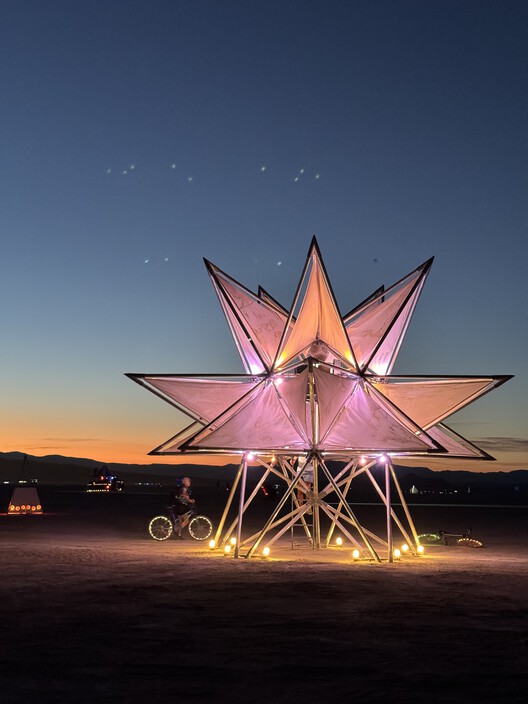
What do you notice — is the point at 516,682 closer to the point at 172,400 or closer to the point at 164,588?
the point at 164,588

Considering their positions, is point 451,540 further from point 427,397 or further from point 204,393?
point 204,393

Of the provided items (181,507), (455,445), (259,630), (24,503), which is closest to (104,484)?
(24,503)

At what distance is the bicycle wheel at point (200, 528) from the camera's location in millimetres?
28688

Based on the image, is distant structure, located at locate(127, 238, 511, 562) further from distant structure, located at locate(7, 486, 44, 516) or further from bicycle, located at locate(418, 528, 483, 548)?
distant structure, located at locate(7, 486, 44, 516)

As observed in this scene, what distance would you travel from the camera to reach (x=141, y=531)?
34.5 metres

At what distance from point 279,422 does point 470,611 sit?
10.2 metres

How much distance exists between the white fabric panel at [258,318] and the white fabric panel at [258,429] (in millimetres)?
1172

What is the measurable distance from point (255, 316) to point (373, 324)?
331 centimetres

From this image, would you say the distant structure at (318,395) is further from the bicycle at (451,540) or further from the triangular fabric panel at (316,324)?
the bicycle at (451,540)

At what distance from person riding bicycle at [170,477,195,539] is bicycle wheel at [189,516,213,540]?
428 mm

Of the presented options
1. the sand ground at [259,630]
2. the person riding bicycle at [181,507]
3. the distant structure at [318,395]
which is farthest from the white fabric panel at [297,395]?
the person riding bicycle at [181,507]

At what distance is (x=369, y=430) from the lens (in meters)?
22.4

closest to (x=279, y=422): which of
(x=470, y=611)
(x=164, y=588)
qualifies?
(x=164, y=588)

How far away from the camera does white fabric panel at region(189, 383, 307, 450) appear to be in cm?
2203
